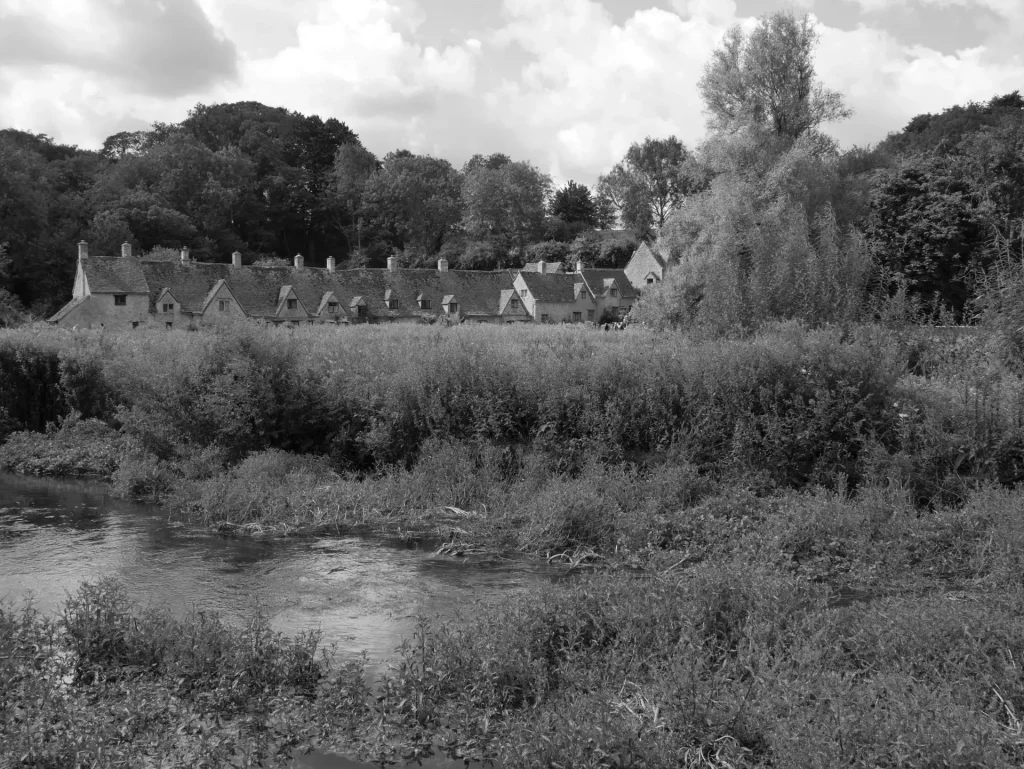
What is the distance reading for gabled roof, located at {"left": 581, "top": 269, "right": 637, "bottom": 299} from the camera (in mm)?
75312

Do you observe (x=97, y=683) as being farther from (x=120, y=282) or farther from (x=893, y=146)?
(x=893, y=146)

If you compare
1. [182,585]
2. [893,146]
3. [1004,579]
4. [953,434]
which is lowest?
[182,585]

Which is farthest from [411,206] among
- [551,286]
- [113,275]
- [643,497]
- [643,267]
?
[643,497]

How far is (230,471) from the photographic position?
18078 mm

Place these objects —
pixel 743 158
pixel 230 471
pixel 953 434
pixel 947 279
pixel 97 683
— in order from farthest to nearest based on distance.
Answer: pixel 947 279
pixel 743 158
pixel 230 471
pixel 953 434
pixel 97 683

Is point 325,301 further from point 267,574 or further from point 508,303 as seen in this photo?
point 267,574

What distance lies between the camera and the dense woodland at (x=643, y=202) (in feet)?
85.6

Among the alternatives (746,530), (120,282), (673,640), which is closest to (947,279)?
(746,530)

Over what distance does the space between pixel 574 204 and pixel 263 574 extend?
90.5 metres

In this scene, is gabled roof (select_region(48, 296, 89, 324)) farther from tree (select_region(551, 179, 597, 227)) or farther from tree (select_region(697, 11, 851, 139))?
tree (select_region(551, 179, 597, 227))

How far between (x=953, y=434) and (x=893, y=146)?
58.5m

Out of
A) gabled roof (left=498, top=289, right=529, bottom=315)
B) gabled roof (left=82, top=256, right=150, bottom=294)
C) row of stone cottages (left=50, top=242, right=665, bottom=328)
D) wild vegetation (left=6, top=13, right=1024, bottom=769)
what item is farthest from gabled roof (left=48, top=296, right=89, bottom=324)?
gabled roof (left=498, top=289, right=529, bottom=315)

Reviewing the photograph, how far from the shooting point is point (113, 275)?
180ft

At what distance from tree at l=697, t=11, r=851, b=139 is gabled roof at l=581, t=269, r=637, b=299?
140 feet
